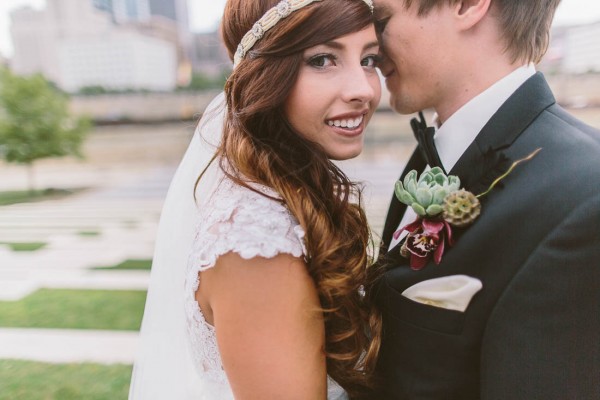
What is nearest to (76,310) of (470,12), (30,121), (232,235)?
(232,235)

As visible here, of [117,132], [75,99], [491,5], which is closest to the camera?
[491,5]

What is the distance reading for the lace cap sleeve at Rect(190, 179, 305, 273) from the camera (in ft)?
3.85

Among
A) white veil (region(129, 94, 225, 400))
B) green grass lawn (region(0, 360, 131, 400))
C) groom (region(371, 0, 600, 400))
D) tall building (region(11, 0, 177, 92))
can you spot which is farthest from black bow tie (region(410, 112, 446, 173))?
tall building (region(11, 0, 177, 92))

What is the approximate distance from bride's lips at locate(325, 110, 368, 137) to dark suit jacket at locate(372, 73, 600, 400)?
0.35 m

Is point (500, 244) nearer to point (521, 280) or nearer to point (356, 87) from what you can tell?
point (521, 280)

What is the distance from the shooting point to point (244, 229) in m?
1.20

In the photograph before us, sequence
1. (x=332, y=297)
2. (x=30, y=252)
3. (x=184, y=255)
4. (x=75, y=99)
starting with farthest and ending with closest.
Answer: (x=75, y=99)
(x=30, y=252)
(x=184, y=255)
(x=332, y=297)

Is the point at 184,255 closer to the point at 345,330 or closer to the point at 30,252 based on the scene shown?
the point at 345,330

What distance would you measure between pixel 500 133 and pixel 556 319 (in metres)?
0.50

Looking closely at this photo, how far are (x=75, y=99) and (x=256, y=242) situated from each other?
56087 millimetres

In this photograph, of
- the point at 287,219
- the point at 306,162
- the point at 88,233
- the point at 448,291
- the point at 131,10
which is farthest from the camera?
the point at 131,10

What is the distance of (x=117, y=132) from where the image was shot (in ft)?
152

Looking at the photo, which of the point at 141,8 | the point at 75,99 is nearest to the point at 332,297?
the point at 75,99

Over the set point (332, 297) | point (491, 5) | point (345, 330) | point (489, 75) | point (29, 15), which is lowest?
point (345, 330)
